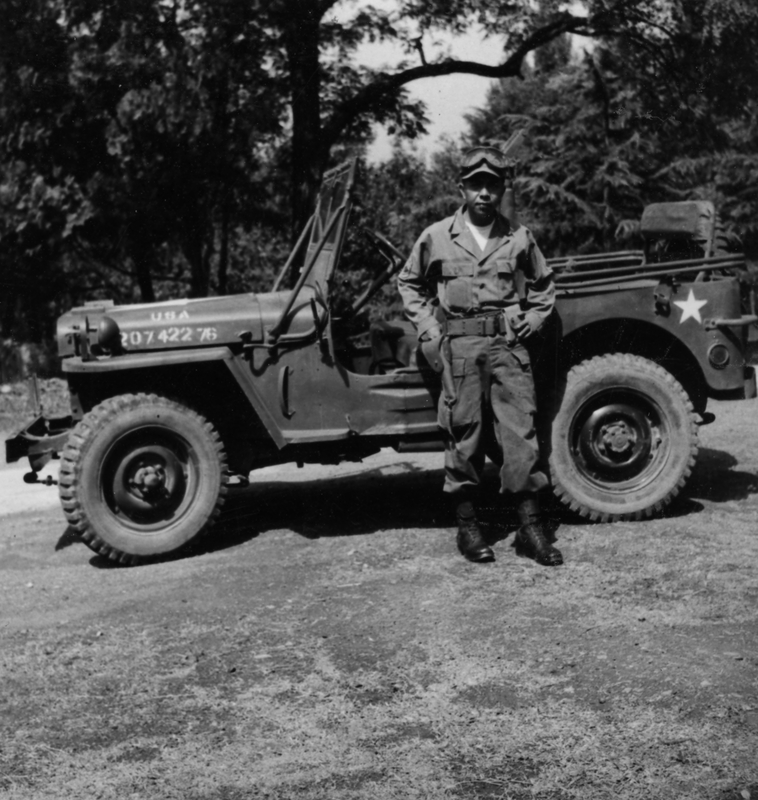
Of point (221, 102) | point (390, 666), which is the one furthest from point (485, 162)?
point (221, 102)

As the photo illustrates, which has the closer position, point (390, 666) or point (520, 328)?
point (390, 666)

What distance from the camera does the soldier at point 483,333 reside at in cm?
556

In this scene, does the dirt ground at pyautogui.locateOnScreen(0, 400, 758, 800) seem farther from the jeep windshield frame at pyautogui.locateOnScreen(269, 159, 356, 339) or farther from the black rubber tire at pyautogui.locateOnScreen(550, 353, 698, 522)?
the jeep windshield frame at pyautogui.locateOnScreen(269, 159, 356, 339)

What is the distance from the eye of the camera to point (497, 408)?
5.59 m

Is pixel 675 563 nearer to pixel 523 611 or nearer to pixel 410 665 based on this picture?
pixel 523 611

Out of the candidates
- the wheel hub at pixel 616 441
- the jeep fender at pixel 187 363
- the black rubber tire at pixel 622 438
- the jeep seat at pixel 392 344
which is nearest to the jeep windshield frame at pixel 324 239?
the jeep fender at pixel 187 363

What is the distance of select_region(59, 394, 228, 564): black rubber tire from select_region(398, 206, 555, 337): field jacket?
4.58 feet

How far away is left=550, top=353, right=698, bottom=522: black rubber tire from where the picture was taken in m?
6.08

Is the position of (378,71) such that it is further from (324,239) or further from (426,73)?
(324,239)

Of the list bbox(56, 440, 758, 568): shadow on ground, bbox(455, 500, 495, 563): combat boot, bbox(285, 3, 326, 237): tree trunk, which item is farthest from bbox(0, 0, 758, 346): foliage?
bbox(455, 500, 495, 563): combat boot

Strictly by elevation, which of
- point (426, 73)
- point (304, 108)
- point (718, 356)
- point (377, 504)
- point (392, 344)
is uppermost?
point (426, 73)

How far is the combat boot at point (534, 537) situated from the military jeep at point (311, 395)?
51 cm

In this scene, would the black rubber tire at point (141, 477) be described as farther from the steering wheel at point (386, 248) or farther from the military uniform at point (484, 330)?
the steering wheel at point (386, 248)

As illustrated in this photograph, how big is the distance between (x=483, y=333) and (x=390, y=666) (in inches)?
82.8
